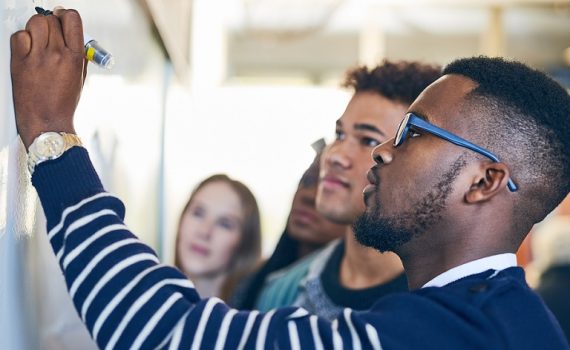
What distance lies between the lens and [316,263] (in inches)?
85.3

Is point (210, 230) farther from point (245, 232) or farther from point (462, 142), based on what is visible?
point (462, 142)

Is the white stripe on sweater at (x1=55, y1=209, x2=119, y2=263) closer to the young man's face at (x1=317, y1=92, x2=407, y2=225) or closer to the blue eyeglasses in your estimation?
the blue eyeglasses

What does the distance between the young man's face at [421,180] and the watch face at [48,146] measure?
478 millimetres

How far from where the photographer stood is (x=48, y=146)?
44.1 inches

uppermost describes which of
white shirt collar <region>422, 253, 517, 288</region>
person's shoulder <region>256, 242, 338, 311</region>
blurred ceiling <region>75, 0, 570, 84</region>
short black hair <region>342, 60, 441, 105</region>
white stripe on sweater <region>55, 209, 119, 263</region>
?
blurred ceiling <region>75, 0, 570, 84</region>

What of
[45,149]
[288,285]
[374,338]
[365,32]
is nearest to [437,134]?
[374,338]

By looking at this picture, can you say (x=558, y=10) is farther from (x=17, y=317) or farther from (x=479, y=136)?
(x=17, y=317)

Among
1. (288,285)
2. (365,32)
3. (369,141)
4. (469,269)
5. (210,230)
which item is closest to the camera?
(469,269)

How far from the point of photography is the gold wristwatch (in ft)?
3.67

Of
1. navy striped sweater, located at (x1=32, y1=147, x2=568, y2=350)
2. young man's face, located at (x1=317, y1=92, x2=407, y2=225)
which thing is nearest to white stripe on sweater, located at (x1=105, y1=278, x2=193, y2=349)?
navy striped sweater, located at (x1=32, y1=147, x2=568, y2=350)

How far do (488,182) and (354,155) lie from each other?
2.66 ft

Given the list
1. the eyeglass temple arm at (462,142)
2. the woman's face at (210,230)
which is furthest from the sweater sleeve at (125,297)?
the woman's face at (210,230)

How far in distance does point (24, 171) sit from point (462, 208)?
631mm

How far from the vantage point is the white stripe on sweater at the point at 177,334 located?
3.59 feet
